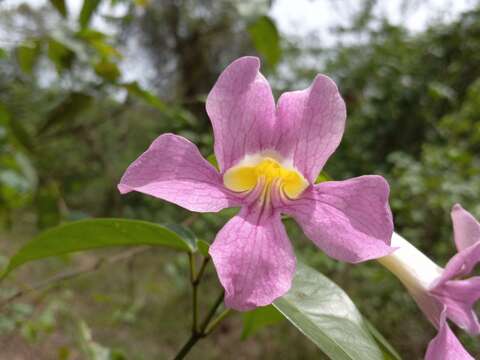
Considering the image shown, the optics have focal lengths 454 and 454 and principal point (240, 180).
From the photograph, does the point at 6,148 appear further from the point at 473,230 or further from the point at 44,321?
the point at 473,230

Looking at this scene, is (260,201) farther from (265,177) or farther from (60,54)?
(60,54)

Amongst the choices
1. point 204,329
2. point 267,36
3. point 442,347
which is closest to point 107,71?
point 267,36

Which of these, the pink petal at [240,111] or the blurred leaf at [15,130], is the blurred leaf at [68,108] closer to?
the blurred leaf at [15,130]

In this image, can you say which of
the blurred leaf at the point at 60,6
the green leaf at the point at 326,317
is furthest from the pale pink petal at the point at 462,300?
the blurred leaf at the point at 60,6

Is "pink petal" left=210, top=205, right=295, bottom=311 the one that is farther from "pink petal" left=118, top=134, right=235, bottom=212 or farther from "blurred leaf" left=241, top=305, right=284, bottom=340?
"blurred leaf" left=241, top=305, right=284, bottom=340

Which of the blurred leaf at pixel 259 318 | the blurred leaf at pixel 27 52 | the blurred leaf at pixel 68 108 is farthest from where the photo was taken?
the blurred leaf at pixel 27 52

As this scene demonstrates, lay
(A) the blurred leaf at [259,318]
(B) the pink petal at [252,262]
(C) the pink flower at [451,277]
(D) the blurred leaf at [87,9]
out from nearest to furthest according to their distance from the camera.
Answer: (B) the pink petal at [252,262] < (C) the pink flower at [451,277] < (A) the blurred leaf at [259,318] < (D) the blurred leaf at [87,9]

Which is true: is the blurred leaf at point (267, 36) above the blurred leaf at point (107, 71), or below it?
above

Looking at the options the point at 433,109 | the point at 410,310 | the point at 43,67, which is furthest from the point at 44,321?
the point at 433,109
